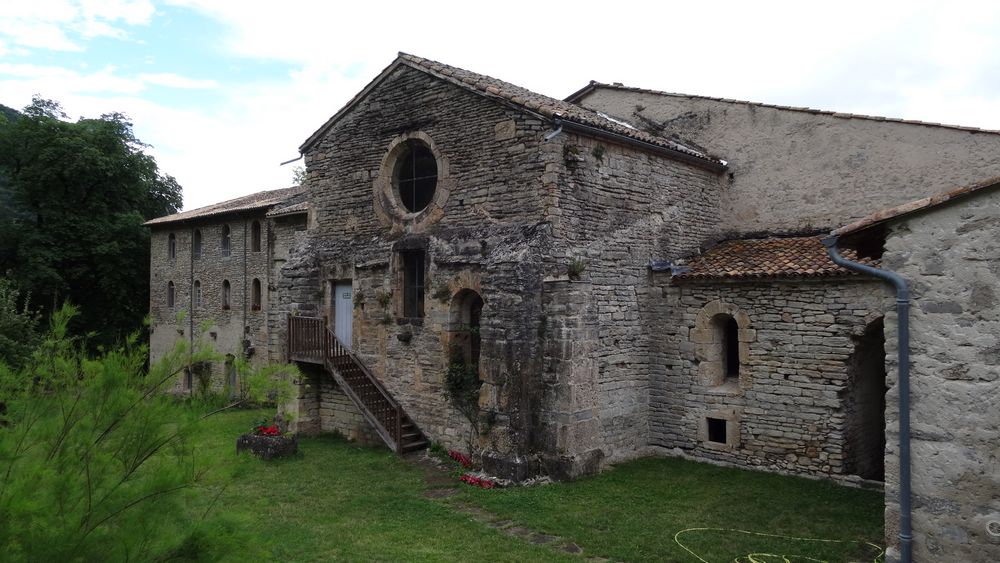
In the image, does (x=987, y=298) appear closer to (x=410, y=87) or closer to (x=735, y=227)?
(x=735, y=227)

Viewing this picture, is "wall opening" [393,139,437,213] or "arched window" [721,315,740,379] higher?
"wall opening" [393,139,437,213]

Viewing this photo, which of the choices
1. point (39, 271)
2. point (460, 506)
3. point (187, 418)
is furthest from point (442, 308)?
point (39, 271)

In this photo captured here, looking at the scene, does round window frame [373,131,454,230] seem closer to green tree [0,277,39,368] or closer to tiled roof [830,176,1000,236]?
tiled roof [830,176,1000,236]

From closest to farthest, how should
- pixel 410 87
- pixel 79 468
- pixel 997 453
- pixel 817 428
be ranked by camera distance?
1. pixel 79 468
2. pixel 997 453
3. pixel 817 428
4. pixel 410 87

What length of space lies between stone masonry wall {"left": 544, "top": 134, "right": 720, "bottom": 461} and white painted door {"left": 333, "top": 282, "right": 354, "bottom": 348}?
5337 millimetres

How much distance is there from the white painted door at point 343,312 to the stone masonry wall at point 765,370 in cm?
631

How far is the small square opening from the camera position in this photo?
12.3 m

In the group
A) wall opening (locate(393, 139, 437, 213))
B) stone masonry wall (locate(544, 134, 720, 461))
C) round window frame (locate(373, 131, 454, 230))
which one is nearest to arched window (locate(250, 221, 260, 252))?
round window frame (locate(373, 131, 454, 230))

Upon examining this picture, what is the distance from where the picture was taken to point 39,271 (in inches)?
1027

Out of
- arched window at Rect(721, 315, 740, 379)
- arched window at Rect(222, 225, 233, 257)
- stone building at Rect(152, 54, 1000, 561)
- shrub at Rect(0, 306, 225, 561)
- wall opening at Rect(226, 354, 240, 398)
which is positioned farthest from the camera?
arched window at Rect(222, 225, 233, 257)

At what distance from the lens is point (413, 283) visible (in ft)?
44.5

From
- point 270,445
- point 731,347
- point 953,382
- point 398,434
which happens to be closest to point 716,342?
point 731,347

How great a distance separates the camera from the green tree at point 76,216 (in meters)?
26.8

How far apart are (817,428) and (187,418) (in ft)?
32.2
